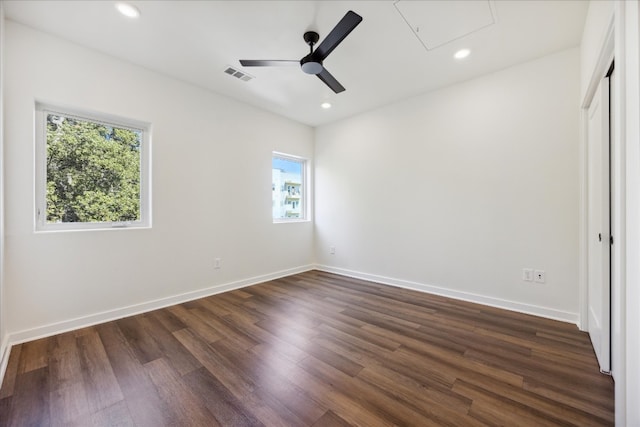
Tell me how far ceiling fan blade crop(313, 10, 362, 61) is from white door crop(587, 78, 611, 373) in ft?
5.88

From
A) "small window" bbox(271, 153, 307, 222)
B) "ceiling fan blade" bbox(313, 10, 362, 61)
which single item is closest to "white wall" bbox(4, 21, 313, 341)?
"small window" bbox(271, 153, 307, 222)

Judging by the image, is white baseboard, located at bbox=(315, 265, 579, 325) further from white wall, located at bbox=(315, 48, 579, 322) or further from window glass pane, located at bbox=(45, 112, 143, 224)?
window glass pane, located at bbox=(45, 112, 143, 224)

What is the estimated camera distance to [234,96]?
136 inches

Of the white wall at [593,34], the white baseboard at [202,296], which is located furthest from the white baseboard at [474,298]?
the white wall at [593,34]

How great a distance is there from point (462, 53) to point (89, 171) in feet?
12.7

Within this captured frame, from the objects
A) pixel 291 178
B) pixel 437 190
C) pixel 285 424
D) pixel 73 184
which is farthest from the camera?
pixel 291 178

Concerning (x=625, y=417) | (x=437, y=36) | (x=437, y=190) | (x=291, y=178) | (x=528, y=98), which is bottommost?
(x=625, y=417)

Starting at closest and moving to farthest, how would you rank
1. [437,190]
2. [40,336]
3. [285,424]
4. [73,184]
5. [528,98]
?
[285,424] → [40,336] → [73,184] → [528,98] → [437,190]

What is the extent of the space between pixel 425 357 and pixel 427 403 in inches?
18.9

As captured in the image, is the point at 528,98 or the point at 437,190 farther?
the point at 437,190

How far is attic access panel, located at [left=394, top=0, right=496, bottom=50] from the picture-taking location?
1.89m

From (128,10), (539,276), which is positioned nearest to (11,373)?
(128,10)

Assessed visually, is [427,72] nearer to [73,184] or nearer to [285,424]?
[285,424]

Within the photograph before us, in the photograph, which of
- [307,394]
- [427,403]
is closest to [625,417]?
[427,403]
